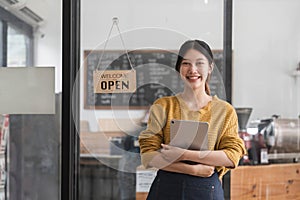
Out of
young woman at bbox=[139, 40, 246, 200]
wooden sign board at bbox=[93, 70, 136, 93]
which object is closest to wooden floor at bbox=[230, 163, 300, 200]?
young woman at bbox=[139, 40, 246, 200]

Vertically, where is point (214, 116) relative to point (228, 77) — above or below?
below

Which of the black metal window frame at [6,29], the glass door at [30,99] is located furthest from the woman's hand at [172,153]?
the black metal window frame at [6,29]

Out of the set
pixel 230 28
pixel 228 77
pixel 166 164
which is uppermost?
pixel 230 28

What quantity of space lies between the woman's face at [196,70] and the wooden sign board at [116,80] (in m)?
0.14

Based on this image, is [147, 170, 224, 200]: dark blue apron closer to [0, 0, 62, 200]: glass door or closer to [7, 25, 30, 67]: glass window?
[0, 0, 62, 200]: glass door

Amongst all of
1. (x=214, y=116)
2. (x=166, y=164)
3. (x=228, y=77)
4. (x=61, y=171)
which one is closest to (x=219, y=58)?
(x=228, y=77)

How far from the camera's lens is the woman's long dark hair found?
149cm

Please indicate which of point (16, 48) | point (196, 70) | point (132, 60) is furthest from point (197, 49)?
point (16, 48)

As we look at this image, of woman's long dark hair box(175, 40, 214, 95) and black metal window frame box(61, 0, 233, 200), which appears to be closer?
woman's long dark hair box(175, 40, 214, 95)

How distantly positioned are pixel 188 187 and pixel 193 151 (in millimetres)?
92

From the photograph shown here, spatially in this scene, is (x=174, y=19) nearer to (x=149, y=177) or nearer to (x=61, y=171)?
(x=149, y=177)

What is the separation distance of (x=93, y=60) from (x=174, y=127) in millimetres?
292

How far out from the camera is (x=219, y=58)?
151cm

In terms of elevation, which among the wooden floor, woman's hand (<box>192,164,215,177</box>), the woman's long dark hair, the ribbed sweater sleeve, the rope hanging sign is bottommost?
the wooden floor
